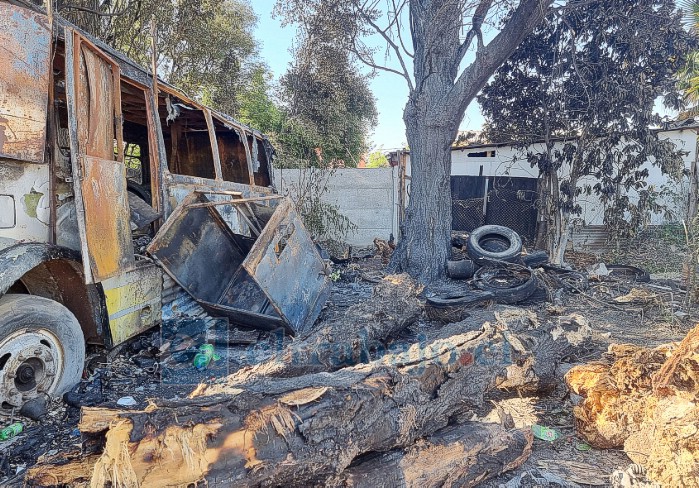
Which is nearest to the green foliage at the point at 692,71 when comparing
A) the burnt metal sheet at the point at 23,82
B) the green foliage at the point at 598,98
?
the green foliage at the point at 598,98

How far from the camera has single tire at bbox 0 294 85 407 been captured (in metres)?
2.43

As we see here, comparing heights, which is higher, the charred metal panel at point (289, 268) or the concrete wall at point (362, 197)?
the concrete wall at point (362, 197)

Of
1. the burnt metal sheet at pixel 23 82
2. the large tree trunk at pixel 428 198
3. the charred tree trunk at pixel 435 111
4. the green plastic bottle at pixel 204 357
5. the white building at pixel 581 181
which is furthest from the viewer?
the white building at pixel 581 181

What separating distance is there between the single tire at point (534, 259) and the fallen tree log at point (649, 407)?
4054mm

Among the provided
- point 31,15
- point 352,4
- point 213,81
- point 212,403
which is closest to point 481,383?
point 212,403

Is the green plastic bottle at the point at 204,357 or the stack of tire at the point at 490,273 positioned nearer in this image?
the green plastic bottle at the point at 204,357

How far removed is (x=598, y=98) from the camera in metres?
8.03

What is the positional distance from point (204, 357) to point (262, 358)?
0.49m

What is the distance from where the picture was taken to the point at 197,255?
448cm

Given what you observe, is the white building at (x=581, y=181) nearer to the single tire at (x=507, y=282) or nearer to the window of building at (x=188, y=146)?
the single tire at (x=507, y=282)

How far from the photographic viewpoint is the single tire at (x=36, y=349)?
95.8 inches

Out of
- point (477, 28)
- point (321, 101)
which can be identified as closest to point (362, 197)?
point (321, 101)

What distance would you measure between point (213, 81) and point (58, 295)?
9704mm

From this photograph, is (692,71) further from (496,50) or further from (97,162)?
(97,162)
